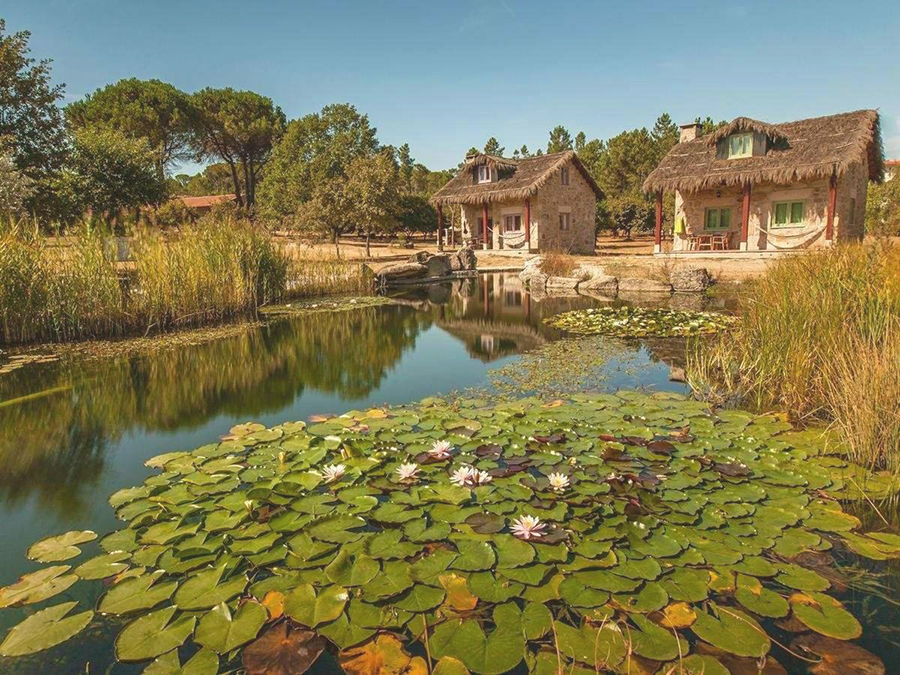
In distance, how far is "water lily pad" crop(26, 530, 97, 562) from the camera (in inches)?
104

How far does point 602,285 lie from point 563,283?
1.13m

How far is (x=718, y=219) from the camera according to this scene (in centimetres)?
1873

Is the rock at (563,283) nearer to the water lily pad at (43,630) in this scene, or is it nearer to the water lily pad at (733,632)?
the water lily pad at (733,632)

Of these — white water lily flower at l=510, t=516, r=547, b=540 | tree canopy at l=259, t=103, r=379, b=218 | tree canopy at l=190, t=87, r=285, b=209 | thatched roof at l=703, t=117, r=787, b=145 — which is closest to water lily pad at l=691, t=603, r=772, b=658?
white water lily flower at l=510, t=516, r=547, b=540

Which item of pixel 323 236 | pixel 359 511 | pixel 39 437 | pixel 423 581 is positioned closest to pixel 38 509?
pixel 39 437

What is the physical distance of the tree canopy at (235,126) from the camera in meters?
31.0

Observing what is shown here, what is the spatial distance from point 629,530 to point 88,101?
3594cm

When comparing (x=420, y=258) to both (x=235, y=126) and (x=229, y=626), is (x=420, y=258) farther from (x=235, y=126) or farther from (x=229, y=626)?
(x=235, y=126)

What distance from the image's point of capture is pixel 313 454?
141 inches

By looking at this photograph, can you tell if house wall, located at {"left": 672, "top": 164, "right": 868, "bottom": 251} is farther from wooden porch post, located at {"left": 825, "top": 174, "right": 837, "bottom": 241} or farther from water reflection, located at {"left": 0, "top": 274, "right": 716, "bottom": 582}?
water reflection, located at {"left": 0, "top": 274, "right": 716, "bottom": 582}

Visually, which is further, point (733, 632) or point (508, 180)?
point (508, 180)

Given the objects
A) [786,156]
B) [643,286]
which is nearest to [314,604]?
[643,286]

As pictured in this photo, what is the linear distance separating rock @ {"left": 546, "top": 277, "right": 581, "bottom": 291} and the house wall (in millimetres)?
7041

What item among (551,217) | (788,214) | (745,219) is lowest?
(745,219)
